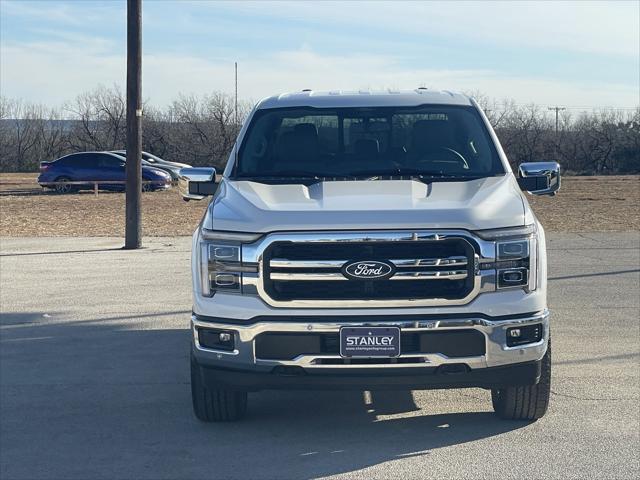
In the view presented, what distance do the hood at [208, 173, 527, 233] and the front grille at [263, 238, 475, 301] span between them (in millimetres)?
112

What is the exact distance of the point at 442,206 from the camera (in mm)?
5680

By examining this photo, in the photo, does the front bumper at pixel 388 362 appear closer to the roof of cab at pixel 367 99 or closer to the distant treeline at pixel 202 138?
the roof of cab at pixel 367 99

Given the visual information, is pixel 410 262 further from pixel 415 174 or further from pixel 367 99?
pixel 367 99

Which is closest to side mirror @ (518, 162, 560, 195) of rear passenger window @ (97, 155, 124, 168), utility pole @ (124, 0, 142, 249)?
utility pole @ (124, 0, 142, 249)

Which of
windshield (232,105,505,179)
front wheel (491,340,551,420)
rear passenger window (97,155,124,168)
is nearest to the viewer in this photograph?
front wheel (491,340,551,420)

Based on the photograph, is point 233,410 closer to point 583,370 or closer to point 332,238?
point 332,238

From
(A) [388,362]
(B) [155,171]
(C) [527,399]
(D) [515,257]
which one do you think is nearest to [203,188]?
(A) [388,362]

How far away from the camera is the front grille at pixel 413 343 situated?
5.50 metres

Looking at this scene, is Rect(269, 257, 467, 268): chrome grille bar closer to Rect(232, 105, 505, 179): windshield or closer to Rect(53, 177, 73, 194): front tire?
Rect(232, 105, 505, 179): windshield

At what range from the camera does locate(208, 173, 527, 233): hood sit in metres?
5.55

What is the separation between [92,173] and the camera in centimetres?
3162

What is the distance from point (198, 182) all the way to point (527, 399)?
2.96 meters

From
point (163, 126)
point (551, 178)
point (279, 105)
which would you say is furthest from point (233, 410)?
point (163, 126)

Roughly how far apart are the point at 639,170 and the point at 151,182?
33465 millimetres
